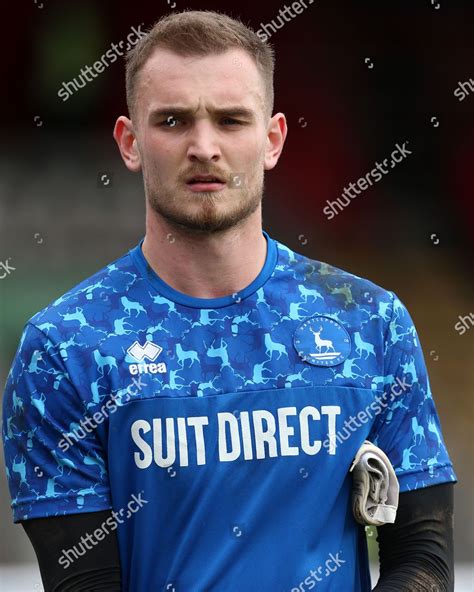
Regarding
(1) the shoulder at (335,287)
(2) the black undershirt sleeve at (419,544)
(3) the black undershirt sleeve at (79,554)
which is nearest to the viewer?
(3) the black undershirt sleeve at (79,554)

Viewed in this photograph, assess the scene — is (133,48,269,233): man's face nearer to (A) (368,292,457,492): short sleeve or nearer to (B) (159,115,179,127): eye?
(B) (159,115,179,127): eye

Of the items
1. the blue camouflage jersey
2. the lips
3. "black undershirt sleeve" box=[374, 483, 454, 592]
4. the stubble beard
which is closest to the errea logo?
the blue camouflage jersey

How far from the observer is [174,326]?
288cm

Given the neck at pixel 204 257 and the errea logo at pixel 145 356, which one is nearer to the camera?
the errea logo at pixel 145 356

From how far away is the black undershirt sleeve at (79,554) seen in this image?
2723 mm

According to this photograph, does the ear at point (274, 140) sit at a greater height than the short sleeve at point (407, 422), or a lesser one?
greater

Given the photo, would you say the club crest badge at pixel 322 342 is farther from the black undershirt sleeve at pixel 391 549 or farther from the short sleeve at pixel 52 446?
the short sleeve at pixel 52 446

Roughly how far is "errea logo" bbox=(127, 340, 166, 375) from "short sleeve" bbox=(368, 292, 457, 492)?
1.73 ft

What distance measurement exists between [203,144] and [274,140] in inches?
12.5

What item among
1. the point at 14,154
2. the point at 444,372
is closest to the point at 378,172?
the point at 444,372

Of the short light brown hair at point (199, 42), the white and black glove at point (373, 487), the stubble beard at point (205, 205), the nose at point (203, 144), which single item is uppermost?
the short light brown hair at point (199, 42)

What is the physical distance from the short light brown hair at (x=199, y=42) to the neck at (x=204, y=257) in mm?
295

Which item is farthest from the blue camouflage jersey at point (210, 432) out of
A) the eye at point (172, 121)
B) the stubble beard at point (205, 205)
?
the eye at point (172, 121)

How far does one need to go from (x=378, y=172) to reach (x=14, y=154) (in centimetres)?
205
